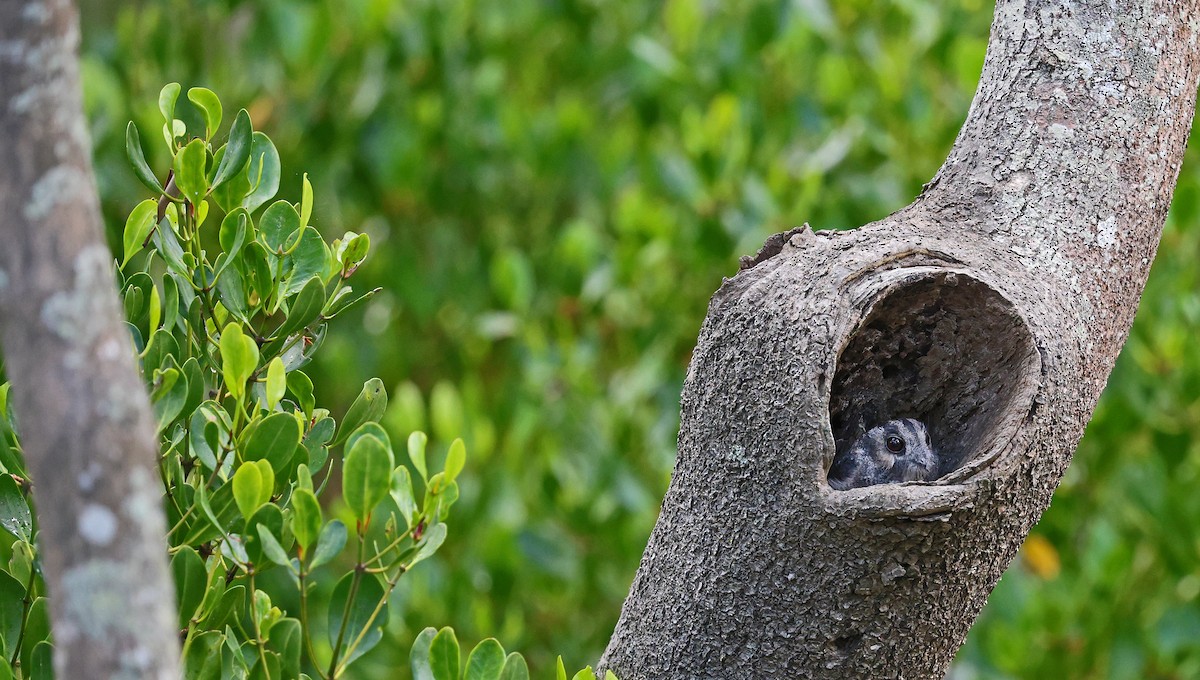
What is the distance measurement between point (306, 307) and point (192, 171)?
4.6 inches

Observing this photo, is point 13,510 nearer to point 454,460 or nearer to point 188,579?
point 188,579

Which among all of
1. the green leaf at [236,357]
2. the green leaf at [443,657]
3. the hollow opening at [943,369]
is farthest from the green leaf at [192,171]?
the hollow opening at [943,369]

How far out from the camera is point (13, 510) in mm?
774

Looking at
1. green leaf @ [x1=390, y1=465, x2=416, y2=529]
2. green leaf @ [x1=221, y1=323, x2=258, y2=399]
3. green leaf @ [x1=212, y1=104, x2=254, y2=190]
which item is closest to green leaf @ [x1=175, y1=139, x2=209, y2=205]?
green leaf @ [x1=212, y1=104, x2=254, y2=190]

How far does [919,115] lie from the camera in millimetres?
2221

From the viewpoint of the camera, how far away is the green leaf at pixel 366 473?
68 cm

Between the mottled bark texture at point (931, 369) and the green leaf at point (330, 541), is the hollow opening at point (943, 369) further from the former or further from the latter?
the green leaf at point (330, 541)

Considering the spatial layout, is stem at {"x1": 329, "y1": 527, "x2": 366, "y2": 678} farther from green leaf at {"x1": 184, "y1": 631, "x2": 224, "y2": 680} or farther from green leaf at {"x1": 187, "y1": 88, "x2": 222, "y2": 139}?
green leaf at {"x1": 187, "y1": 88, "x2": 222, "y2": 139}

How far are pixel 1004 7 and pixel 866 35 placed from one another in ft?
4.34

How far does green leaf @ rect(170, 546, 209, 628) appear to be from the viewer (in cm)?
71

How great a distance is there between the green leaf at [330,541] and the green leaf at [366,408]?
131 mm

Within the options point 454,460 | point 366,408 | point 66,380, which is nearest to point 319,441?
point 366,408

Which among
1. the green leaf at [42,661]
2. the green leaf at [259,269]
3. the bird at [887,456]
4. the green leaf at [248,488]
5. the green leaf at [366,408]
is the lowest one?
the green leaf at [42,661]

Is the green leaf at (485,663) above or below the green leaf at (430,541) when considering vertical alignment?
below
